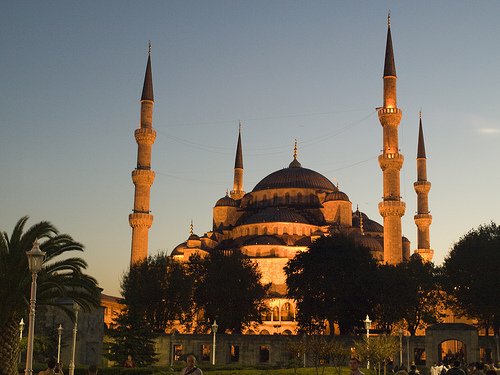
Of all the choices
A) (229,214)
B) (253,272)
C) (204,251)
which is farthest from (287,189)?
(253,272)

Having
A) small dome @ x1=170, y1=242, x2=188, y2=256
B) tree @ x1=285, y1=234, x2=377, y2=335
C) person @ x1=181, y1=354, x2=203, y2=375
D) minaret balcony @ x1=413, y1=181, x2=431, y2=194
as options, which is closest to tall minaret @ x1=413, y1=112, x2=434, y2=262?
minaret balcony @ x1=413, y1=181, x2=431, y2=194

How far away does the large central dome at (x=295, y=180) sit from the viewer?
7862cm

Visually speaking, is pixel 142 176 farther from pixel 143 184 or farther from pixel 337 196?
pixel 337 196

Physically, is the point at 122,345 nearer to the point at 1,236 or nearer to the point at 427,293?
the point at 1,236

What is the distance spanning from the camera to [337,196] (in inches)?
2953

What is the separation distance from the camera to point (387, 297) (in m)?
45.2

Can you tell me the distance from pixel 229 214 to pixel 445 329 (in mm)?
44495

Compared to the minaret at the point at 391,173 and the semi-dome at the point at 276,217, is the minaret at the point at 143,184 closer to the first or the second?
the semi-dome at the point at 276,217

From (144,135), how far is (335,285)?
960 inches

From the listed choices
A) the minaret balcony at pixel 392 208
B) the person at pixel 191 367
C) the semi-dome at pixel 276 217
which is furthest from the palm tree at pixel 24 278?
the semi-dome at pixel 276 217

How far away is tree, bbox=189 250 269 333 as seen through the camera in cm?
4972

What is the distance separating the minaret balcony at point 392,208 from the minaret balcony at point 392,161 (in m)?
2.74

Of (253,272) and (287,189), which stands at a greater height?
(287,189)

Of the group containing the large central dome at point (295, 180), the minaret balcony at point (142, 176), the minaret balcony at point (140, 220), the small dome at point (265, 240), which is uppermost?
the large central dome at point (295, 180)
